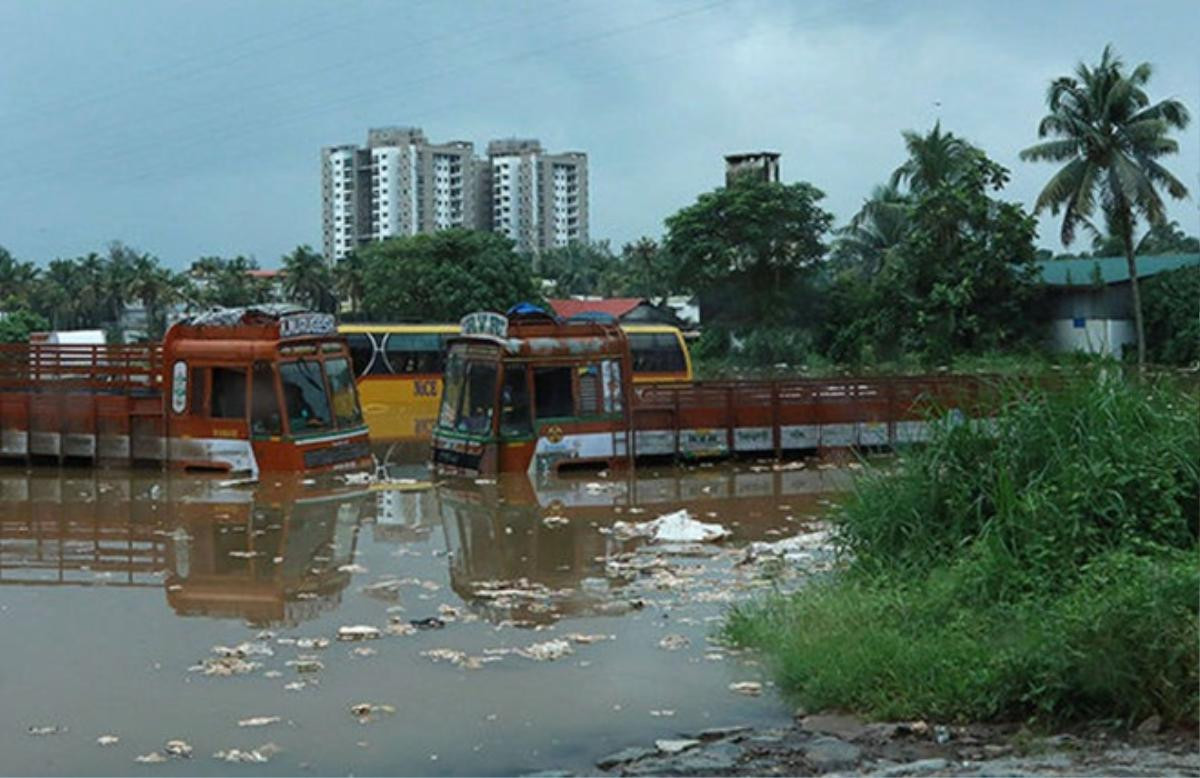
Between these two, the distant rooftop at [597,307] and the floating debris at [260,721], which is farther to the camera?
the distant rooftop at [597,307]

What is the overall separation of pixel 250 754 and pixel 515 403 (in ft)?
44.6

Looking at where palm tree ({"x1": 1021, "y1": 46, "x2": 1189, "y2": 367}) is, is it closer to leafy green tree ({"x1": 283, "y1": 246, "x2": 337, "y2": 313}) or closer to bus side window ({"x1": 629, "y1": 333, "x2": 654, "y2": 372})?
bus side window ({"x1": 629, "y1": 333, "x2": 654, "y2": 372})

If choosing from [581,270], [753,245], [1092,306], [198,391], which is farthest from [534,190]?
[198,391]

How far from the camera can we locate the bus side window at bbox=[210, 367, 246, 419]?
21.0m

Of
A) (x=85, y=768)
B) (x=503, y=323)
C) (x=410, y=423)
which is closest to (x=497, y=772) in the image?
(x=85, y=768)

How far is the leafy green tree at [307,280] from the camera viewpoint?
7912cm

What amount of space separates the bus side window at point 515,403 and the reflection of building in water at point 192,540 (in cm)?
262

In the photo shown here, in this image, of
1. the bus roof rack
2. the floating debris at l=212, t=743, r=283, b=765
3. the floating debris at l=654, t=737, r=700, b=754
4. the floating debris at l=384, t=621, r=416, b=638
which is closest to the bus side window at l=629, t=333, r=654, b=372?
the bus roof rack

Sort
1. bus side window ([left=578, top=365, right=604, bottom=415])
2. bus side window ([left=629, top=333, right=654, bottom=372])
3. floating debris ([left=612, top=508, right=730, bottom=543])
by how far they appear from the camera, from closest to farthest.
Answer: floating debris ([left=612, top=508, right=730, bottom=543]) → bus side window ([left=578, top=365, right=604, bottom=415]) → bus side window ([left=629, top=333, right=654, bottom=372])

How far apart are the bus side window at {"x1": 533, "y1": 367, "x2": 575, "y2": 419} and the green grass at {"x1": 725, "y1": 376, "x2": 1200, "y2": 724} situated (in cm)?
1064

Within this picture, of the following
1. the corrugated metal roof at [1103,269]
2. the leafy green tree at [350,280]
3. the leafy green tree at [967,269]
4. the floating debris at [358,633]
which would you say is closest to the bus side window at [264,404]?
the floating debris at [358,633]

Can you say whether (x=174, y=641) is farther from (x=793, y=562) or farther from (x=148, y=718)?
(x=793, y=562)

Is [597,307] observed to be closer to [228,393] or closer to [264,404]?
[228,393]

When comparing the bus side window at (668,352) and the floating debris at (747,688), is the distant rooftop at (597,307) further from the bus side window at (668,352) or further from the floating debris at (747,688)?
the floating debris at (747,688)
